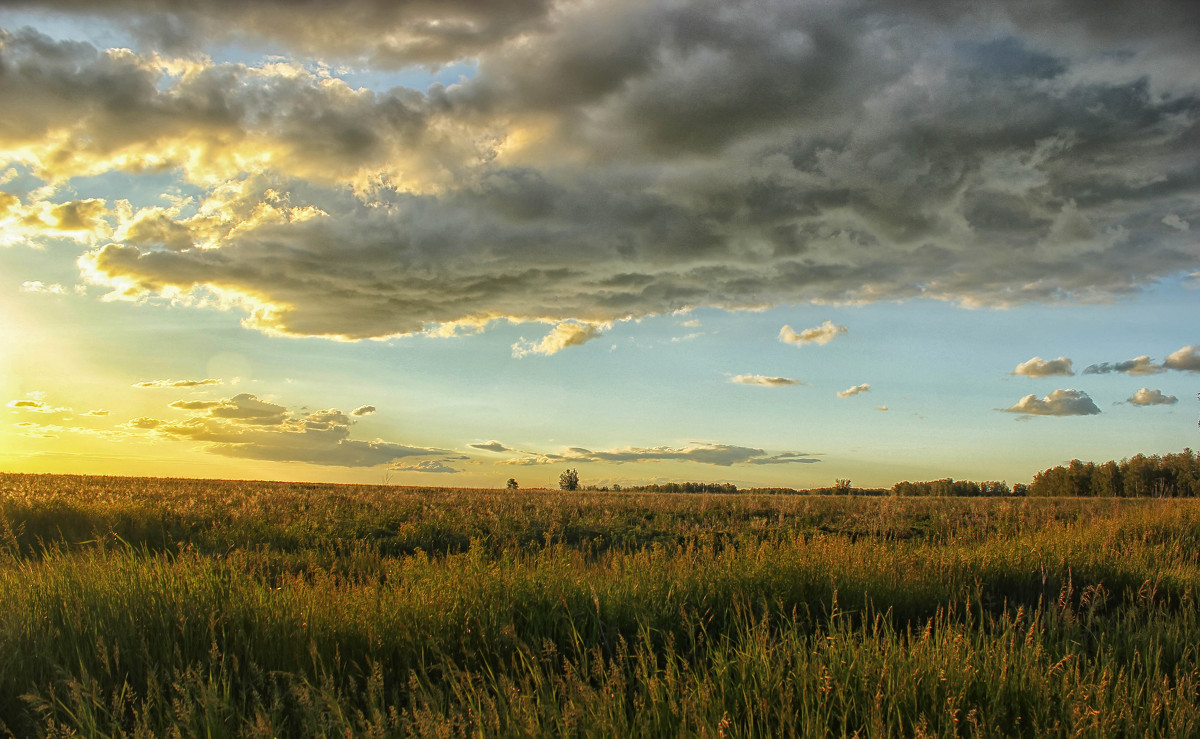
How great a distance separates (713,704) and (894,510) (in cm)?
2252

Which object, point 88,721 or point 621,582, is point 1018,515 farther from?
point 88,721

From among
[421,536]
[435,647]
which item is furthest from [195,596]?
[421,536]

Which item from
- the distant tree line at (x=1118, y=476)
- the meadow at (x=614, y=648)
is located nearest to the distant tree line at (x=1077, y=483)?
the distant tree line at (x=1118, y=476)

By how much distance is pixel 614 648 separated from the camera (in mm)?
6141

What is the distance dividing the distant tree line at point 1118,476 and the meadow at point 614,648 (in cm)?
8694

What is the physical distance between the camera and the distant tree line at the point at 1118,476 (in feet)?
276

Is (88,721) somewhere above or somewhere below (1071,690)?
below

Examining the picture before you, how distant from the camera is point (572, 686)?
14.2 feet

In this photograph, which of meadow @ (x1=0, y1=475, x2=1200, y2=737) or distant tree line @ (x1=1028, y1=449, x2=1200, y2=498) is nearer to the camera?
meadow @ (x1=0, y1=475, x2=1200, y2=737)

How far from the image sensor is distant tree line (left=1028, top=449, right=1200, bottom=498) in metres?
84.0

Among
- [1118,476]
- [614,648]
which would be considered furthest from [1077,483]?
[614,648]

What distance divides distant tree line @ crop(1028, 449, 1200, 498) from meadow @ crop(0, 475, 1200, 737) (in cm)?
8694

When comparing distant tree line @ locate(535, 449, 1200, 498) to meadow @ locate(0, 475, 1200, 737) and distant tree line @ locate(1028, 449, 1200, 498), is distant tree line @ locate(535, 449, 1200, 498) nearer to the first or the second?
distant tree line @ locate(1028, 449, 1200, 498)

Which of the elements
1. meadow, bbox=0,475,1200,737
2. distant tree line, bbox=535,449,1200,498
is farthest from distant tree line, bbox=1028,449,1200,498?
meadow, bbox=0,475,1200,737
